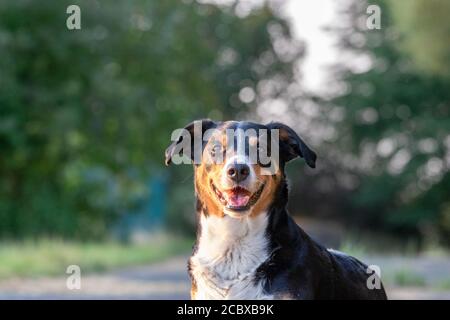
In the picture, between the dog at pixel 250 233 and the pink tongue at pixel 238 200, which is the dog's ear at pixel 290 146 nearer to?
the dog at pixel 250 233

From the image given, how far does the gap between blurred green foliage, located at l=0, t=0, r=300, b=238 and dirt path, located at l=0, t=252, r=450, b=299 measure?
5104 millimetres

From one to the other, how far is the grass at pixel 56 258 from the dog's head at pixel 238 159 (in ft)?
31.7

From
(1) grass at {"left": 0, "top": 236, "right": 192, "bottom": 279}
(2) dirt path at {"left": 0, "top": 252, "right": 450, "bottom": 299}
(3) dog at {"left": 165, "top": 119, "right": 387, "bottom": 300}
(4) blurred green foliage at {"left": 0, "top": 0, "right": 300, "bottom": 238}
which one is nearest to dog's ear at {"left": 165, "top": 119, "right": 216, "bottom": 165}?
(3) dog at {"left": 165, "top": 119, "right": 387, "bottom": 300}

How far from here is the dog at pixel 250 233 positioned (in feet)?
14.7

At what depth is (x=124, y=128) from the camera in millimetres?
21344

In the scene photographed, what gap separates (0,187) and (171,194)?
1032 cm

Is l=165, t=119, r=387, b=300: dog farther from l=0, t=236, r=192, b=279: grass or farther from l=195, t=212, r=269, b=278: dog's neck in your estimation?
l=0, t=236, r=192, b=279: grass

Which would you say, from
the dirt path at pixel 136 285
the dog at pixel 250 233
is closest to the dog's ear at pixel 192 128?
the dog at pixel 250 233

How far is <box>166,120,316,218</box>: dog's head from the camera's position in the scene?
177 inches

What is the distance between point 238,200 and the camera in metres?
4.53

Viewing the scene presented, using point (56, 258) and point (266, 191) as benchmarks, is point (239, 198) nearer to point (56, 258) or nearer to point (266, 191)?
point (266, 191)

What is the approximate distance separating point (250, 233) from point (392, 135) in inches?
1080

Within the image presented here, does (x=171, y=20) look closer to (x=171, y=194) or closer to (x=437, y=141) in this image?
(x=171, y=194)

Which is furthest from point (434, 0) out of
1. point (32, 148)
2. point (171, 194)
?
point (171, 194)
